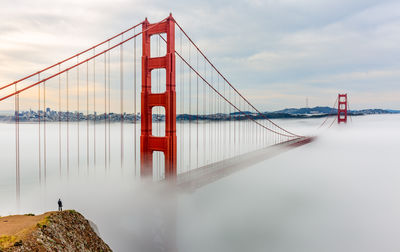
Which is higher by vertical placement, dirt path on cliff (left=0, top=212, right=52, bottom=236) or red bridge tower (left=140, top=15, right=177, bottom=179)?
red bridge tower (left=140, top=15, right=177, bottom=179)

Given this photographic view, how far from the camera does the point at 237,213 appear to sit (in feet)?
61.9

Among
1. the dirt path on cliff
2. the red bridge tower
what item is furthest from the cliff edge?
the red bridge tower

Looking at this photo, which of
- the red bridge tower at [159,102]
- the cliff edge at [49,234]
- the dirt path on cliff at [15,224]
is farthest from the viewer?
the red bridge tower at [159,102]

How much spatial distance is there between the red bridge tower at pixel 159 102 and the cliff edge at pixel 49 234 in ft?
17.5

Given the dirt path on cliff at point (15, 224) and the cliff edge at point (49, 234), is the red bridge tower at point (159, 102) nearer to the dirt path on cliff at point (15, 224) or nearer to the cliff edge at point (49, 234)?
the cliff edge at point (49, 234)

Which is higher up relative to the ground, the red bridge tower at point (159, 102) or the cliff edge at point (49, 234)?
the red bridge tower at point (159, 102)

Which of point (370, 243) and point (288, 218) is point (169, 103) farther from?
point (370, 243)

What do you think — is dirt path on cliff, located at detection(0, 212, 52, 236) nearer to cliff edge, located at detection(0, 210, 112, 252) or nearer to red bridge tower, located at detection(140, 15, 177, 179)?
cliff edge, located at detection(0, 210, 112, 252)

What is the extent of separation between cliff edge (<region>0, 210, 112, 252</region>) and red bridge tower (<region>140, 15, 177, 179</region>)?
532 centimetres

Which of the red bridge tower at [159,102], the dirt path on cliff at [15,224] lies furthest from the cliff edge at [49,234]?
the red bridge tower at [159,102]

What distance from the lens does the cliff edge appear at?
447 centimetres

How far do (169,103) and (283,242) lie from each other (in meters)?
10.5

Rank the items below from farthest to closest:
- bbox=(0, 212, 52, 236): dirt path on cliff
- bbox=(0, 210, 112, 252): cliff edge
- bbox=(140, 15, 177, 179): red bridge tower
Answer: bbox=(140, 15, 177, 179): red bridge tower, bbox=(0, 212, 52, 236): dirt path on cliff, bbox=(0, 210, 112, 252): cliff edge

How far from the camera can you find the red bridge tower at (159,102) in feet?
37.3
